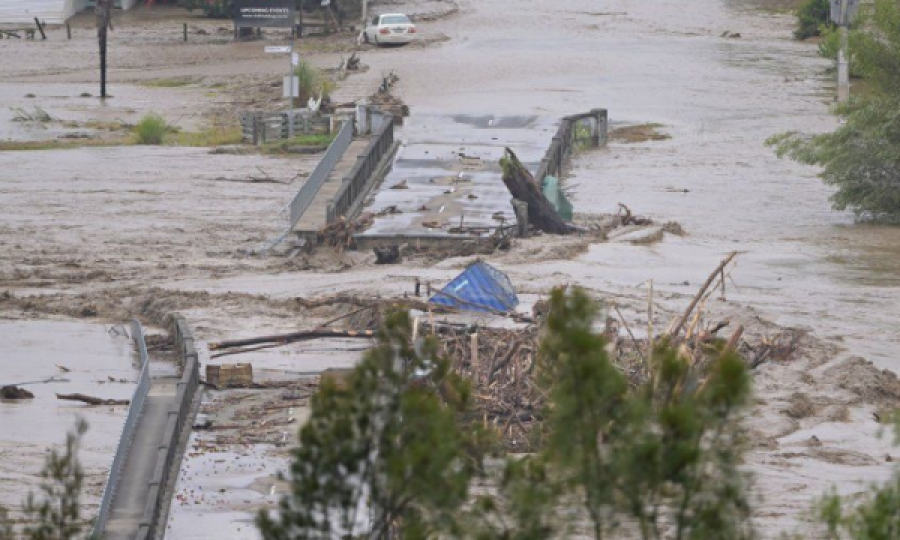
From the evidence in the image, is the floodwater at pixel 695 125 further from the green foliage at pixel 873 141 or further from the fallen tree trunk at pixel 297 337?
the fallen tree trunk at pixel 297 337

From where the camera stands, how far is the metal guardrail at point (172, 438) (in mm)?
18297

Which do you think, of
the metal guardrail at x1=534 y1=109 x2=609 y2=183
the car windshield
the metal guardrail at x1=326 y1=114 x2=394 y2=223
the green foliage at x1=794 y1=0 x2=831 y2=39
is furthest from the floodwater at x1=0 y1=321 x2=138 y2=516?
the green foliage at x1=794 y1=0 x2=831 y2=39

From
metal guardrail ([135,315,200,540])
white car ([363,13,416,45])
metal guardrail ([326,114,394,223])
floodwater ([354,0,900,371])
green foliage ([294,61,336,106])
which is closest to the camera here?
metal guardrail ([135,315,200,540])

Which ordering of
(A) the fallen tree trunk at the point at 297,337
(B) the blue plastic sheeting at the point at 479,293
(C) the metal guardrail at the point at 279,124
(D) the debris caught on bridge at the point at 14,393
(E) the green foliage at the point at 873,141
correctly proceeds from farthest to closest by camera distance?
(C) the metal guardrail at the point at 279,124 < (E) the green foliage at the point at 873,141 < (B) the blue plastic sheeting at the point at 479,293 < (A) the fallen tree trunk at the point at 297,337 < (D) the debris caught on bridge at the point at 14,393

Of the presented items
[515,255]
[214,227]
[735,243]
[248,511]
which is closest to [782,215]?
[735,243]

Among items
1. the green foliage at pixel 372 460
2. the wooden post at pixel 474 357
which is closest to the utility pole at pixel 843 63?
the wooden post at pixel 474 357

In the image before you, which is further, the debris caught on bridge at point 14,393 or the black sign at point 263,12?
the black sign at point 263,12

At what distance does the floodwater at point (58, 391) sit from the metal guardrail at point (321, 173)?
24.3ft

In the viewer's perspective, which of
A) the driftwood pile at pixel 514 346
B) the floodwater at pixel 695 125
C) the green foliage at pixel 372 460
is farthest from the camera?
the floodwater at pixel 695 125

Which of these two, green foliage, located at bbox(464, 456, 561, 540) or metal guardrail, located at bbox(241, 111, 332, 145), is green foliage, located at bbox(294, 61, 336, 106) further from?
green foliage, located at bbox(464, 456, 561, 540)

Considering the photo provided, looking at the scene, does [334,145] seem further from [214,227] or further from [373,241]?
[373,241]

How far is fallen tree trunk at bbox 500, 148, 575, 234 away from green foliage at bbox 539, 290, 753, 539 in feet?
86.8

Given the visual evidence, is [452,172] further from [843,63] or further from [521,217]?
[843,63]

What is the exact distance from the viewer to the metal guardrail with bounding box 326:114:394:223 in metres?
36.3
